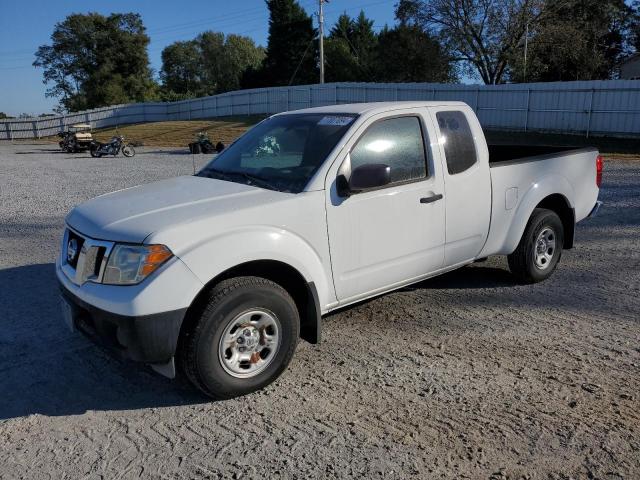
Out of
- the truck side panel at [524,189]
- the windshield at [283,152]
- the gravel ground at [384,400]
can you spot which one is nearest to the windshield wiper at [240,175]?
the windshield at [283,152]

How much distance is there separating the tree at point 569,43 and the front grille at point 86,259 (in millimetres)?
35919

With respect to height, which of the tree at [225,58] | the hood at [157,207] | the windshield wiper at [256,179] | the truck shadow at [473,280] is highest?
the tree at [225,58]

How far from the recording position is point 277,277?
3855mm

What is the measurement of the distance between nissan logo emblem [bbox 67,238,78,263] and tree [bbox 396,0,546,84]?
3596 cm

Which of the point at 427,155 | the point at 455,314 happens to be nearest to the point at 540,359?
the point at 455,314

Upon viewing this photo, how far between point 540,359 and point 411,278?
110 cm

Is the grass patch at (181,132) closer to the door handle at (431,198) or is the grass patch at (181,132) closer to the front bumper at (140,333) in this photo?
the door handle at (431,198)

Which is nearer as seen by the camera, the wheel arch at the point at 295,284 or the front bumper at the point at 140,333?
the front bumper at the point at 140,333

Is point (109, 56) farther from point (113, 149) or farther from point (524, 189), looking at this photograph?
point (524, 189)

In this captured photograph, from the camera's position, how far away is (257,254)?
3506mm

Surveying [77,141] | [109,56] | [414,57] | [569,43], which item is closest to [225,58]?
[109,56]

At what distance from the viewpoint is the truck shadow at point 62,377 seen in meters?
3.57

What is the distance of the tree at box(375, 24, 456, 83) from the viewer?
38281 mm

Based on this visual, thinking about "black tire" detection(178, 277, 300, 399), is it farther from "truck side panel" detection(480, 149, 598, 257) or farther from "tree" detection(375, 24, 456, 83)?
"tree" detection(375, 24, 456, 83)
